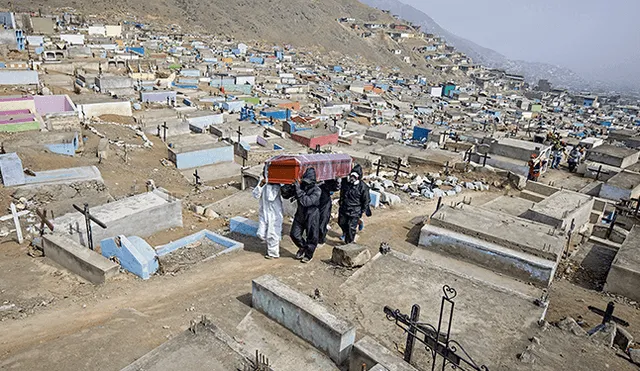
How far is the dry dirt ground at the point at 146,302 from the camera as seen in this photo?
202 inches

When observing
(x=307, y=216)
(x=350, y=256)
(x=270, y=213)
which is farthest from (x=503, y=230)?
(x=270, y=213)

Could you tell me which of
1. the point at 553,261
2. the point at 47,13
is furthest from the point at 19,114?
the point at 47,13

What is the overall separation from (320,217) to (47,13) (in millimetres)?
83094

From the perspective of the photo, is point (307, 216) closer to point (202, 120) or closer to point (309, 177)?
point (309, 177)

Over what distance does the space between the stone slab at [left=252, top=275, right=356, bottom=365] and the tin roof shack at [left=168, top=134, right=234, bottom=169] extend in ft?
50.4

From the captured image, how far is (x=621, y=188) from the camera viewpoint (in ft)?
56.4

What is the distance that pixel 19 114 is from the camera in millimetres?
19609

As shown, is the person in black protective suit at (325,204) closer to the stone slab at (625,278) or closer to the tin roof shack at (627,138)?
the stone slab at (625,278)

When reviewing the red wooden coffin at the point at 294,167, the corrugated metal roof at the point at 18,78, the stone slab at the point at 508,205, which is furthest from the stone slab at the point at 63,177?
the corrugated metal roof at the point at 18,78

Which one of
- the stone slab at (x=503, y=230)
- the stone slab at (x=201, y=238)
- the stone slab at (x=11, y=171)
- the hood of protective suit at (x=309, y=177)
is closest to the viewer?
the hood of protective suit at (x=309, y=177)

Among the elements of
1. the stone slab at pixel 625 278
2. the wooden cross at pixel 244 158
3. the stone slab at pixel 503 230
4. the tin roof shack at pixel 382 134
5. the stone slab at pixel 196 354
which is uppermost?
the stone slab at pixel 196 354

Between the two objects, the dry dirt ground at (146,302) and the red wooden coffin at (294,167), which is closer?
the dry dirt ground at (146,302)

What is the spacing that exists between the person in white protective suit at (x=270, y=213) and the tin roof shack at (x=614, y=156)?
2288 cm

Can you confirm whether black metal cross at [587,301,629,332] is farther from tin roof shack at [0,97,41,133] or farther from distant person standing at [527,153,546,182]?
tin roof shack at [0,97,41,133]
